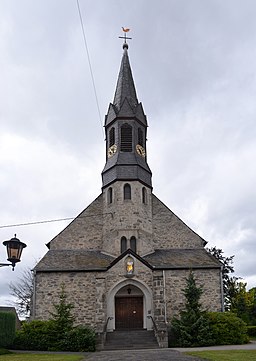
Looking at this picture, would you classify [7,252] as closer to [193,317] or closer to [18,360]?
[18,360]

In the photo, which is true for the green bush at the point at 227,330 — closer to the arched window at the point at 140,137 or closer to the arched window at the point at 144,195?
the arched window at the point at 144,195

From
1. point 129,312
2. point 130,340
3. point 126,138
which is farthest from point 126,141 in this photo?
point 130,340

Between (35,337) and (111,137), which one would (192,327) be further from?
(111,137)

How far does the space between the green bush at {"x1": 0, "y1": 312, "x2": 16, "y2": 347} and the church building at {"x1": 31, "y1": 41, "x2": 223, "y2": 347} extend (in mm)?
4548

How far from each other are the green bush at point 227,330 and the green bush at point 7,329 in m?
10.7

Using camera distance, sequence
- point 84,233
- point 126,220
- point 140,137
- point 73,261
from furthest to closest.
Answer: point 140,137
point 84,233
point 126,220
point 73,261

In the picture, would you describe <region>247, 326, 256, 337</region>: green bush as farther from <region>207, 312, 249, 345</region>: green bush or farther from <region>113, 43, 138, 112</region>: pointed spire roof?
<region>113, 43, 138, 112</region>: pointed spire roof

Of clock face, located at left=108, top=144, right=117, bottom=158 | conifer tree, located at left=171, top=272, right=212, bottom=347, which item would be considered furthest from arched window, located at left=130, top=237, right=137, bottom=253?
clock face, located at left=108, top=144, right=117, bottom=158

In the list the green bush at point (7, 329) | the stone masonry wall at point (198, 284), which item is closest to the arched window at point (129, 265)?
the stone masonry wall at point (198, 284)

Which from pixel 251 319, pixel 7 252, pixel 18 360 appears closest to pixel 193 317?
pixel 18 360

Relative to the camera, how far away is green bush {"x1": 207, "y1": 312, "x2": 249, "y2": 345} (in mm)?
23344

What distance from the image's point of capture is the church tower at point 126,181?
3056 centimetres

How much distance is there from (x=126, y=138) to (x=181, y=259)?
10.2 metres

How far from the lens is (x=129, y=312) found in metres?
27.9
